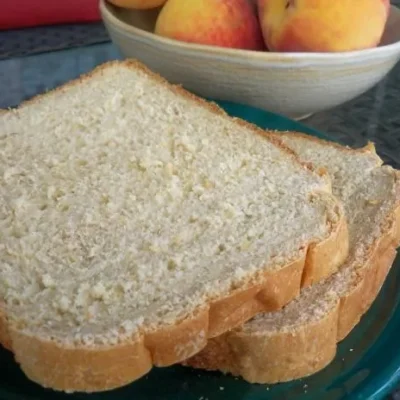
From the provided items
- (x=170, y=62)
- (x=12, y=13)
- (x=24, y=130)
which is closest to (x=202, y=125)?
(x=170, y=62)

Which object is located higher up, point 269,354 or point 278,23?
point 278,23

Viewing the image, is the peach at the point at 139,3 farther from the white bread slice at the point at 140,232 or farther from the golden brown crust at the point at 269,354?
the golden brown crust at the point at 269,354

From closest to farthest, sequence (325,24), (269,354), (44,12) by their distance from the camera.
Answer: (269,354)
(325,24)
(44,12)

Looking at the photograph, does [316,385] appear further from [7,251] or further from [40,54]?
[40,54]

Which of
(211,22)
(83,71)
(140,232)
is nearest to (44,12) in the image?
(83,71)

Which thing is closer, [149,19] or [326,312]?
[326,312]

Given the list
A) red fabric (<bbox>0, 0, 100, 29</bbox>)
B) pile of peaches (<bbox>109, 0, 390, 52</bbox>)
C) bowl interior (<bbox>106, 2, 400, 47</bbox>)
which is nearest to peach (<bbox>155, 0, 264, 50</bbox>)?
pile of peaches (<bbox>109, 0, 390, 52</bbox>)

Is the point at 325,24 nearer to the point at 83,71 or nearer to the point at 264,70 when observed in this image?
the point at 264,70
